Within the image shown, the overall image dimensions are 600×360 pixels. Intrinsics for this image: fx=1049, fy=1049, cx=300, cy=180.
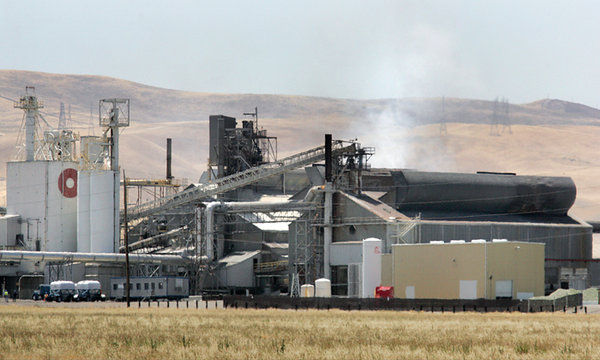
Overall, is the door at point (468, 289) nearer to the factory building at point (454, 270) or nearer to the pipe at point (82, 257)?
the factory building at point (454, 270)

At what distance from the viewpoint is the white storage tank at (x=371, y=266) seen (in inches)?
3467

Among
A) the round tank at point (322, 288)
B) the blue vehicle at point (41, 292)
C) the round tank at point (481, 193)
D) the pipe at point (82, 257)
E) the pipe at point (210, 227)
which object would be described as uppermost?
the round tank at point (481, 193)

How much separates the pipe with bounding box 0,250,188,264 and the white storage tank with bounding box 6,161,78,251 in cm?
831

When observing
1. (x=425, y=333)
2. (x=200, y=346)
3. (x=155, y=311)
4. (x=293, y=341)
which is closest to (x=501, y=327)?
(x=425, y=333)

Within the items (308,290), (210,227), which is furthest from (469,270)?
(210,227)

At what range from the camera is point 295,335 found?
48.8 meters

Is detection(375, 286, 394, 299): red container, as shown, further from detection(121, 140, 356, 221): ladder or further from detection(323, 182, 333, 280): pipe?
detection(121, 140, 356, 221): ladder

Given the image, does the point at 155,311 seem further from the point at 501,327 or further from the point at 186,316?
the point at 501,327

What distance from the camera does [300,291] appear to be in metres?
96.9

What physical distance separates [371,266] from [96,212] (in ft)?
105

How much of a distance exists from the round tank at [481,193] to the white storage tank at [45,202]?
34.9 m

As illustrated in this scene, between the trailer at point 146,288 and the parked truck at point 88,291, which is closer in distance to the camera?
the parked truck at point 88,291

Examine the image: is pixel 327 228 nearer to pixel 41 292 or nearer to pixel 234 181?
pixel 234 181

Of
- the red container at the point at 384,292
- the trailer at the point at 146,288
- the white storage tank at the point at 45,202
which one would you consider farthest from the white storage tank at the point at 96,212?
the red container at the point at 384,292
